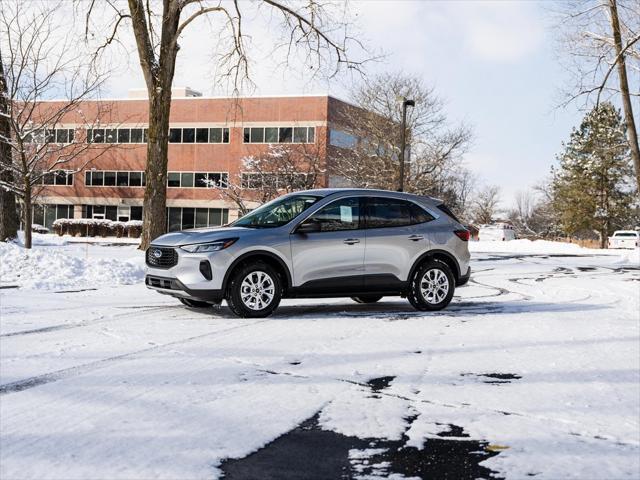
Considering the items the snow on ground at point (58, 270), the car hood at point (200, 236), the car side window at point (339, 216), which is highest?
the car side window at point (339, 216)

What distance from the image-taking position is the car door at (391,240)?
374 inches

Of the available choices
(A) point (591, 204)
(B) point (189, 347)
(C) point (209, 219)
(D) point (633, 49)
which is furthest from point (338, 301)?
(A) point (591, 204)

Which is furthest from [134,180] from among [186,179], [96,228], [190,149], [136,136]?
[96,228]

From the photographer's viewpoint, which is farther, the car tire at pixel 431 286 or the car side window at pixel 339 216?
the car tire at pixel 431 286

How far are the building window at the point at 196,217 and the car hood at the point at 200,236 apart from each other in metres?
48.2

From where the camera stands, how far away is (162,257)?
9.00 meters

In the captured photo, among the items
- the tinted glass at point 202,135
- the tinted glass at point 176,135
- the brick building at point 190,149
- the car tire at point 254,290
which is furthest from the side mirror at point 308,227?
the tinted glass at point 176,135

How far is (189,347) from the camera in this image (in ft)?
21.9

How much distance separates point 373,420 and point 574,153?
65856mm

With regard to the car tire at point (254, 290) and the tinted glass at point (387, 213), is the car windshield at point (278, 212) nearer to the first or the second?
the car tire at point (254, 290)

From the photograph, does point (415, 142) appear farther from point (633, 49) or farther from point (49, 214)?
point (49, 214)

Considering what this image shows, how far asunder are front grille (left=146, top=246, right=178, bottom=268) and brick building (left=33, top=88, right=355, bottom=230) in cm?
4175

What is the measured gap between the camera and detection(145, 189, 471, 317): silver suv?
8703 mm

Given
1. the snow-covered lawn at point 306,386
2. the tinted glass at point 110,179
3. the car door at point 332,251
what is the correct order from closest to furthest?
the snow-covered lawn at point 306,386
the car door at point 332,251
the tinted glass at point 110,179
